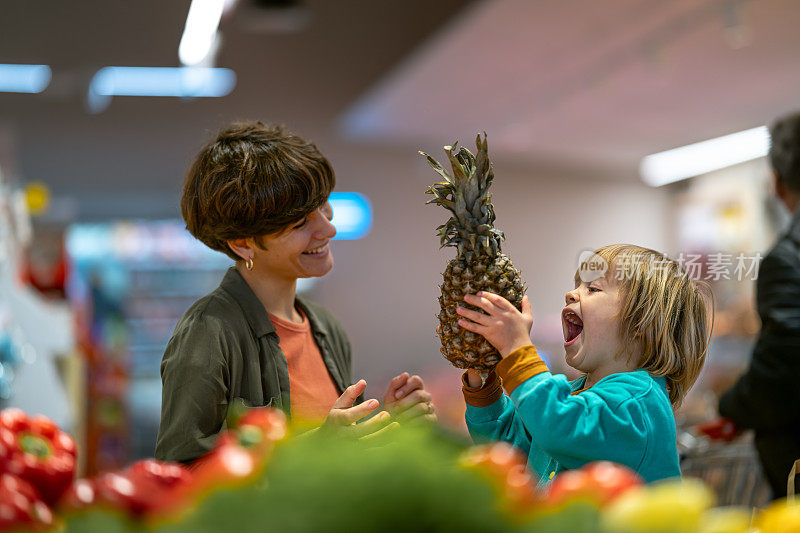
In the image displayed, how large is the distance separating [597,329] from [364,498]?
1.03 meters

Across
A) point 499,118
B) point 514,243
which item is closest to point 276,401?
point 514,243

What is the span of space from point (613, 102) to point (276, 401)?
6.25 m

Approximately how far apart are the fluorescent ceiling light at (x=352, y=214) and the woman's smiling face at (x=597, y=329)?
802 centimetres

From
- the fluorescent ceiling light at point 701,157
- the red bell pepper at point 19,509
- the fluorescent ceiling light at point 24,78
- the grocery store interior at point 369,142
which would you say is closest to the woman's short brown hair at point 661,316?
the red bell pepper at point 19,509

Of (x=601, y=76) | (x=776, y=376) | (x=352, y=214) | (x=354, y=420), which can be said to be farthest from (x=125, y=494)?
(x=352, y=214)

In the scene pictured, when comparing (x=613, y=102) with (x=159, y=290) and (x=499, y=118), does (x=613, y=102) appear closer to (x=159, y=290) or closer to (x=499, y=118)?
(x=499, y=118)

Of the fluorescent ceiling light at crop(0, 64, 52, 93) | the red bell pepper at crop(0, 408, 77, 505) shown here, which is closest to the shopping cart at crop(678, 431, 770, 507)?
the red bell pepper at crop(0, 408, 77, 505)

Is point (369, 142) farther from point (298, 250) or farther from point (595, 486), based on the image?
point (595, 486)

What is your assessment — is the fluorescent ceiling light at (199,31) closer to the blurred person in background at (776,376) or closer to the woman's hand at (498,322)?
the blurred person in background at (776,376)

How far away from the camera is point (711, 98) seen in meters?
6.57

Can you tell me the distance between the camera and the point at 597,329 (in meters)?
1.62

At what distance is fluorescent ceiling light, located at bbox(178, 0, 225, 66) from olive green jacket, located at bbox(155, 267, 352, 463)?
503 cm

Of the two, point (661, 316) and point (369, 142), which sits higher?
point (369, 142)

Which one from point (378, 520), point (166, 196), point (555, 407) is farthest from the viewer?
point (166, 196)
